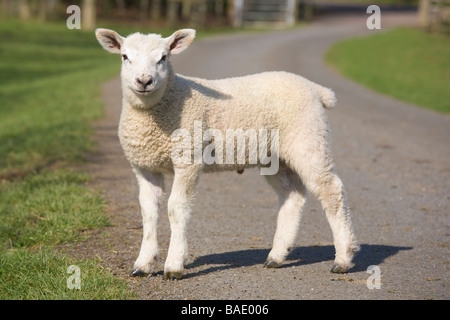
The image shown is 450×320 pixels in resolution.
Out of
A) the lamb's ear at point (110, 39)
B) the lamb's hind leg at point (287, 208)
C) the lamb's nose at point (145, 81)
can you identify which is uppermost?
the lamb's ear at point (110, 39)

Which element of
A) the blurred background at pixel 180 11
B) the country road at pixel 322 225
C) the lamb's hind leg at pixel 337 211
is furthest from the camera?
the blurred background at pixel 180 11

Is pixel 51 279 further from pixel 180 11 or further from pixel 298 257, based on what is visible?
pixel 180 11

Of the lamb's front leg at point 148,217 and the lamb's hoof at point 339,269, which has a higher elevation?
the lamb's front leg at point 148,217

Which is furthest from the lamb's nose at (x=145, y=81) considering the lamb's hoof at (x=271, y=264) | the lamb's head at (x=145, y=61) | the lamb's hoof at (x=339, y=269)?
the lamb's hoof at (x=339, y=269)

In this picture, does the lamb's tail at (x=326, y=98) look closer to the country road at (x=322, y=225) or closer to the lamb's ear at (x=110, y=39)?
the country road at (x=322, y=225)

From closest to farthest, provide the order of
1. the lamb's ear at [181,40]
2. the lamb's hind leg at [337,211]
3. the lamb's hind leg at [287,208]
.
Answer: the lamb's ear at [181,40] → the lamb's hind leg at [337,211] → the lamb's hind leg at [287,208]

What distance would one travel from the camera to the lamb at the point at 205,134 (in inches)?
218

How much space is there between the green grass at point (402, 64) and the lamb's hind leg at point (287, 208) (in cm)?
1108

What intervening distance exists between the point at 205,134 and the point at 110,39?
1.06 metres

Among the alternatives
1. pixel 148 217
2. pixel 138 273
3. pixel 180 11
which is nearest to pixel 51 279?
pixel 138 273

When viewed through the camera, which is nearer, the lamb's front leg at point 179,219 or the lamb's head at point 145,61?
the lamb's head at point 145,61

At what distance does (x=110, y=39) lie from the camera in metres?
5.73
